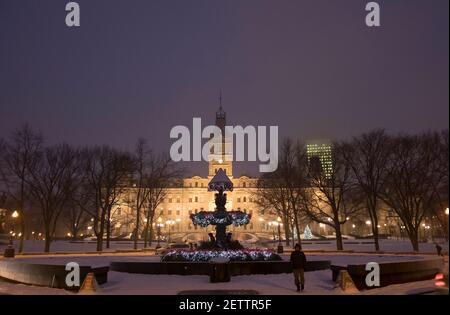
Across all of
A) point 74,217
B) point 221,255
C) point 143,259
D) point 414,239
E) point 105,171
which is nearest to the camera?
point 221,255

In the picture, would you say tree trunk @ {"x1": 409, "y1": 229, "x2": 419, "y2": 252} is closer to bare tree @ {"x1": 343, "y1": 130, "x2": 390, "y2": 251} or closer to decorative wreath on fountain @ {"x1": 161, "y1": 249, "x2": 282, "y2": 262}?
bare tree @ {"x1": 343, "y1": 130, "x2": 390, "y2": 251}

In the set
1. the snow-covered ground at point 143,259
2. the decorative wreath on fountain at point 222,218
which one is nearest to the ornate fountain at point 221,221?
the decorative wreath on fountain at point 222,218

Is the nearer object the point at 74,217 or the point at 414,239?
the point at 414,239

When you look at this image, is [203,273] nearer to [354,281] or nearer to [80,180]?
[354,281]

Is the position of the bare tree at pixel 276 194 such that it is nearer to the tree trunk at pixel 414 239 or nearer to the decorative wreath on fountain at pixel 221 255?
the tree trunk at pixel 414 239

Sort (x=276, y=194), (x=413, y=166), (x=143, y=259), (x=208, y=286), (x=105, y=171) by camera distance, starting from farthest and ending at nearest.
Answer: (x=276, y=194), (x=105, y=171), (x=413, y=166), (x=143, y=259), (x=208, y=286)

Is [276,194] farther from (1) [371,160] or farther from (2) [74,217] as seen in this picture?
(2) [74,217]

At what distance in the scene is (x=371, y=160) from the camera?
132ft

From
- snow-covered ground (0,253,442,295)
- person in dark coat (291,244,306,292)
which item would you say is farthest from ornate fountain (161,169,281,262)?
person in dark coat (291,244,306,292)

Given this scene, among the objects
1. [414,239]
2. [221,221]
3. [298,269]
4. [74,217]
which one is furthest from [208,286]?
[74,217]

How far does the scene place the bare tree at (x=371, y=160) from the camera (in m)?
40.0

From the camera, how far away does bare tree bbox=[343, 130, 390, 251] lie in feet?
131

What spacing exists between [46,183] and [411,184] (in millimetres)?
37989
